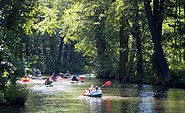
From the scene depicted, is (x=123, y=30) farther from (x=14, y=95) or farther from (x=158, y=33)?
(x=14, y=95)

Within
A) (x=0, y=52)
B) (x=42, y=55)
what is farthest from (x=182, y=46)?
(x=42, y=55)

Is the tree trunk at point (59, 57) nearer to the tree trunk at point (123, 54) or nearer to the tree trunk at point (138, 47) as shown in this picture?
the tree trunk at point (123, 54)

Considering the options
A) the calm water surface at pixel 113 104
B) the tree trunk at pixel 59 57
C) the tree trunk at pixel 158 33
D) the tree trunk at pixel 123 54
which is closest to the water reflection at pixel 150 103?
the calm water surface at pixel 113 104

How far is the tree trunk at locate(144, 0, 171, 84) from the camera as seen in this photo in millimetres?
39188

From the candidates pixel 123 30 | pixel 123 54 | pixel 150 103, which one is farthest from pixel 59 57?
pixel 150 103

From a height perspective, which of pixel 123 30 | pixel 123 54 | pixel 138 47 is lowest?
pixel 123 54

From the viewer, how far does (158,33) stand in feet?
133

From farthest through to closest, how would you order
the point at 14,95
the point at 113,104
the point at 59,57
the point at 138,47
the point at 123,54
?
the point at 59,57 → the point at 123,54 → the point at 138,47 → the point at 113,104 → the point at 14,95

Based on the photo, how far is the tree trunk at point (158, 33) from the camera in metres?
39.2

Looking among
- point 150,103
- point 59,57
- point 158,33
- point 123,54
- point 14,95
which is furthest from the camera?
point 59,57

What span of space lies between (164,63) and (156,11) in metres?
5.06

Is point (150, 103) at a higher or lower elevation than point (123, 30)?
lower

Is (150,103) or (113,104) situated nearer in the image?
(113,104)

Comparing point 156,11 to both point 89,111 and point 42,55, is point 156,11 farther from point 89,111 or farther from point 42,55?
point 42,55
